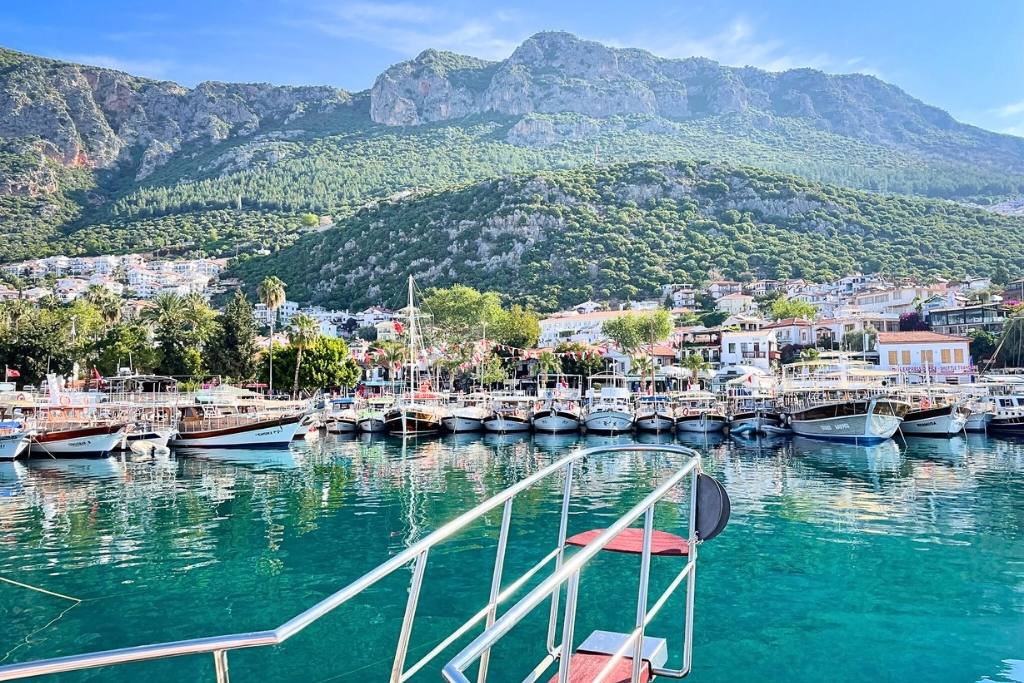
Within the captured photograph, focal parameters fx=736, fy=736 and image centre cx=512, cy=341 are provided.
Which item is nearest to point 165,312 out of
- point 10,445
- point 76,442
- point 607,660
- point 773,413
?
point 76,442

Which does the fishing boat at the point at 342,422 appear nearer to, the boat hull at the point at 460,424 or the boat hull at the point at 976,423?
the boat hull at the point at 460,424

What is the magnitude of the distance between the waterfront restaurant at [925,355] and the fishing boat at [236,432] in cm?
6120

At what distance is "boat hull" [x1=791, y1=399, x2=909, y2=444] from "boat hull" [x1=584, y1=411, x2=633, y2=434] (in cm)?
1258

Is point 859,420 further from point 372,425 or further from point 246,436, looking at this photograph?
point 246,436

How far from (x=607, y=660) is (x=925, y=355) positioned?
84454 millimetres

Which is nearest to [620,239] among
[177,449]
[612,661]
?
[177,449]

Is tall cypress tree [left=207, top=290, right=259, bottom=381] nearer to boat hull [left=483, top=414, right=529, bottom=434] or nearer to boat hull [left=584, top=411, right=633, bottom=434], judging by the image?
boat hull [left=483, top=414, right=529, bottom=434]

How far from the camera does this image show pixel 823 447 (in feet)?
132

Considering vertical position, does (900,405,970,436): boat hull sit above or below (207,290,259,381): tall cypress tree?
below

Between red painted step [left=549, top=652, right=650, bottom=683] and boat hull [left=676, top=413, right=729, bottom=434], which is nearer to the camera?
red painted step [left=549, top=652, right=650, bottom=683]

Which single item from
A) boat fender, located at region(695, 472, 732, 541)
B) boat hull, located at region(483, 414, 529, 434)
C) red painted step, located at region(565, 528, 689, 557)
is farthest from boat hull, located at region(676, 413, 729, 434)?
boat fender, located at region(695, 472, 732, 541)

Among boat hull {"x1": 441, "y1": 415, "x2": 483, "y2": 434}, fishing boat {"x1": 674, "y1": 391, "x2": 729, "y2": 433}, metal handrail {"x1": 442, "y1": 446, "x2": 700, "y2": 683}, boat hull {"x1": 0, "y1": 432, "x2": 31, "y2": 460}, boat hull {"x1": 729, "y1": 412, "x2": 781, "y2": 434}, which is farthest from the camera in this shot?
boat hull {"x1": 441, "y1": 415, "x2": 483, "y2": 434}

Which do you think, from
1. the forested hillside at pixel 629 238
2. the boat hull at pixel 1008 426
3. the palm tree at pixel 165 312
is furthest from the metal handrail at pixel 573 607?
the forested hillside at pixel 629 238

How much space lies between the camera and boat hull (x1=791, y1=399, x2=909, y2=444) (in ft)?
133
